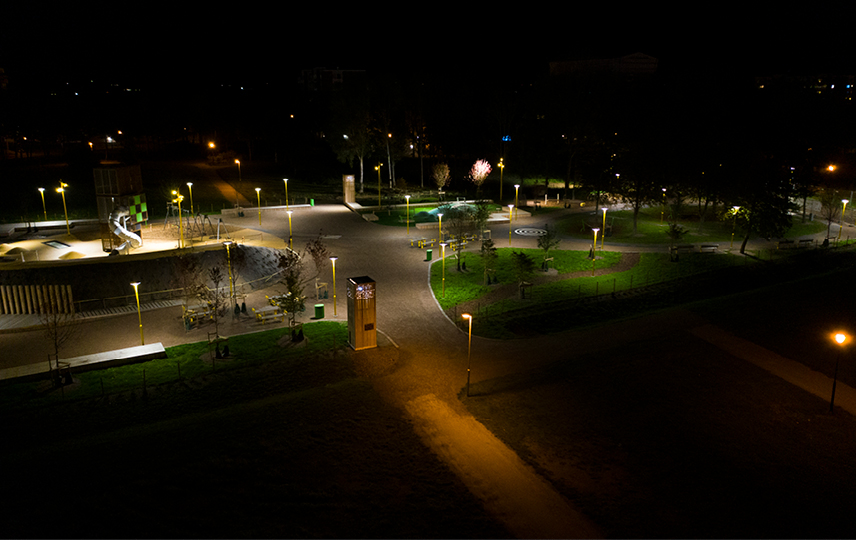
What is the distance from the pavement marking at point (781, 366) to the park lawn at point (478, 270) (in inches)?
396

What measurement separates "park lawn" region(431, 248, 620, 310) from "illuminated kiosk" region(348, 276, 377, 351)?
18.1ft

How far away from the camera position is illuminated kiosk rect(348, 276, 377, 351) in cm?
2145

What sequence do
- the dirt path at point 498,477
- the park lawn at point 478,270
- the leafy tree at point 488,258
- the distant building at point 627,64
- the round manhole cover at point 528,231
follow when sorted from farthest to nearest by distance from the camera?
the distant building at point 627,64 → the round manhole cover at point 528,231 → the leafy tree at point 488,258 → the park lawn at point 478,270 → the dirt path at point 498,477

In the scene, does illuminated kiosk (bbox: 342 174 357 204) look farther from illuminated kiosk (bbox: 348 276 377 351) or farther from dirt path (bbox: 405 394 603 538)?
dirt path (bbox: 405 394 603 538)

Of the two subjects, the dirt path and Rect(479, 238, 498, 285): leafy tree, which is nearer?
the dirt path

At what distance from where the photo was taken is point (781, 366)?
20625 millimetres

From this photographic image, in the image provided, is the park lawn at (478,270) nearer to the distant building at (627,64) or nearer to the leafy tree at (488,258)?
the leafy tree at (488,258)

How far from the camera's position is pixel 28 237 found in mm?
35312

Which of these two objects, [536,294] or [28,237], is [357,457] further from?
[28,237]

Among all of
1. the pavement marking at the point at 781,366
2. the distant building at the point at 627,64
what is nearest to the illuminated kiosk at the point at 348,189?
the pavement marking at the point at 781,366

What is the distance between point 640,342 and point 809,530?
33.5ft

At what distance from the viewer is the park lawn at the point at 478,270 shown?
2823 cm

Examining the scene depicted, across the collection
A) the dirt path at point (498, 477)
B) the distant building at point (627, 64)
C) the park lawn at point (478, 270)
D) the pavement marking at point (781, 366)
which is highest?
the distant building at point (627, 64)

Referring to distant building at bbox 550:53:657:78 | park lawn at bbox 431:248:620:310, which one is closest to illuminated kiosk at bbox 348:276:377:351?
park lawn at bbox 431:248:620:310
